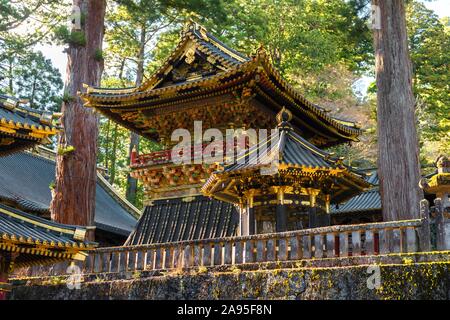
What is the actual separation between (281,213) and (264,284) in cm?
284

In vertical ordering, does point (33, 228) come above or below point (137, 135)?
below

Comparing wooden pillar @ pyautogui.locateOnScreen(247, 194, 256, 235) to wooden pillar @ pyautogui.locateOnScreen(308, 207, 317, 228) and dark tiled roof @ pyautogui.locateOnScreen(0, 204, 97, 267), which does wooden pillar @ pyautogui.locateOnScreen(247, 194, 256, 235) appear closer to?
wooden pillar @ pyautogui.locateOnScreen(308, 207, 317, 228)

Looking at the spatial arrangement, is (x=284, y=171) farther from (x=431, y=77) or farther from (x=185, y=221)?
(x=431, y=77)

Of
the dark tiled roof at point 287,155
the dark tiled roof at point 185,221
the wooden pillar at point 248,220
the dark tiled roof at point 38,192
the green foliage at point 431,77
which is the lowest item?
the wooden pillar at point 248,220

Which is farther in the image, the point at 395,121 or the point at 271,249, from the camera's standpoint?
the point at 395,121

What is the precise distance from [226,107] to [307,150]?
4.53 m

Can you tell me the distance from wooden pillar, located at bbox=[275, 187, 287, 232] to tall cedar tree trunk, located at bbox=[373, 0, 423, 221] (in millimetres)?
2689

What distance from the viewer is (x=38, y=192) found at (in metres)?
23.7

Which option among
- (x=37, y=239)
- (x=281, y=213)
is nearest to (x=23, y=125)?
(x=37, y=239)

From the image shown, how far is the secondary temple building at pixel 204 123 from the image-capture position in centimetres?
1578

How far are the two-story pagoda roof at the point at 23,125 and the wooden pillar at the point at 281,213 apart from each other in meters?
5.09

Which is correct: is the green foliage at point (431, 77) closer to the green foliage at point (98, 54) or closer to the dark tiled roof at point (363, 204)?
the dark tiled roof at point (363, 204)

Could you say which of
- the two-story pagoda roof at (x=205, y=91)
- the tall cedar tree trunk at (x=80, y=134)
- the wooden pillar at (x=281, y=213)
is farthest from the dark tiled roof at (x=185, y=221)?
the wooden pillar at (x=281, y=213)

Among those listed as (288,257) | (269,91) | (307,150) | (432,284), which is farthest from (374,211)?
(432,284)
